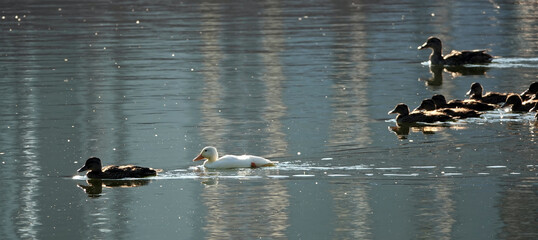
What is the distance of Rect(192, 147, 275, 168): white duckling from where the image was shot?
1952cm

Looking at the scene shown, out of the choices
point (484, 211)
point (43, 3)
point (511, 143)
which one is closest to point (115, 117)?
point (511, 143)

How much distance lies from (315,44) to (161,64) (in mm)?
7154

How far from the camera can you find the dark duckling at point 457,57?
3481cm

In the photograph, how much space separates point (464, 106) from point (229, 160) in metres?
6.90

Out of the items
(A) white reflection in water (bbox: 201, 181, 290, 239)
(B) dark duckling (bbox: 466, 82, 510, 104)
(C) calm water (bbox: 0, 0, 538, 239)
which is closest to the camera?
(A) white reflection in water (bbox: 201, 181, 290, 239)

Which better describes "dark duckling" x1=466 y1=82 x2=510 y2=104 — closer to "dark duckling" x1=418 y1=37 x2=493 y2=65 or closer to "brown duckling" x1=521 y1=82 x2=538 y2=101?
"brown duckling" x1=521 y1=82 x2=538 y2=101

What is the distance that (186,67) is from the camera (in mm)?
35344

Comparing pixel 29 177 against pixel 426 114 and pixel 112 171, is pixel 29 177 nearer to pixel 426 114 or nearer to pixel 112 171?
pixel 112 171

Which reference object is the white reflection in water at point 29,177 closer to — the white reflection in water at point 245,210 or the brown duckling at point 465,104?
the white reflection in water at point 245,210

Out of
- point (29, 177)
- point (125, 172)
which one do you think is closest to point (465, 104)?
point (125, 172)

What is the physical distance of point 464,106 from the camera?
82.0 ft

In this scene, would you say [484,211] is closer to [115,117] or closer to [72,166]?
[72,166]

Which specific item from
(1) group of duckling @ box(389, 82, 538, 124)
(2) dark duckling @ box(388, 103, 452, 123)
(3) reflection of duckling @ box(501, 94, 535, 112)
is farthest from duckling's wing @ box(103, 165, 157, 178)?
(3) reflection of duckling @ box(501, 94, 535, 112)

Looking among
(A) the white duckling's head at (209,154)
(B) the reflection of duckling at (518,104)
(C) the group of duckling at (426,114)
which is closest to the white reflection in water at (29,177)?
(C) the group of duckling at (426,114)
